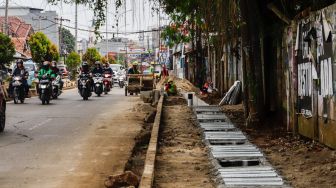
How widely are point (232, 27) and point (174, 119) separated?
5.23 metres

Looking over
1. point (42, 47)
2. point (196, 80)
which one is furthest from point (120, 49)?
point (196, 80)

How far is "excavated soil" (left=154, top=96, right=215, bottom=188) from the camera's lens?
7.15 metres

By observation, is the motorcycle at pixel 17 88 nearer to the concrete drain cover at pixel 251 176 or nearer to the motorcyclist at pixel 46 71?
the motorcyclist at pixel 46 71

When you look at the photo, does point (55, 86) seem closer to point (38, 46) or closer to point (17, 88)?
point (17, 88)

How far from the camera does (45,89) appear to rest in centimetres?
2081

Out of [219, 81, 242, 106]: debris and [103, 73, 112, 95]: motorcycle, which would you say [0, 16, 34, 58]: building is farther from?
[219, 81, 242, 106]: debris

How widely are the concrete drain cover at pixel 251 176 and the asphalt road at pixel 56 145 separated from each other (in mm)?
1739

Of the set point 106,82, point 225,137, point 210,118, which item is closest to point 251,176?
point 225,137

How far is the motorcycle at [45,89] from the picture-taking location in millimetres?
20747

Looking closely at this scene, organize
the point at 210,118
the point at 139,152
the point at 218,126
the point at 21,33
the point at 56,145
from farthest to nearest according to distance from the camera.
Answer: the point at 21,33
the point at 210,118
the point at 218,126
the point at 56,145
the point at 139,152

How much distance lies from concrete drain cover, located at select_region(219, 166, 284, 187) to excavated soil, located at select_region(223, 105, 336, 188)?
18 cm

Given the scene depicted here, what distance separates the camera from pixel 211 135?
36.5ft

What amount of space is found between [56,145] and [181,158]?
9.20 ft

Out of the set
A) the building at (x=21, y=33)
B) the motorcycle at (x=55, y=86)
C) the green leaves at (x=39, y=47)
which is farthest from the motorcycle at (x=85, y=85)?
the building at (x=21, y=33)
